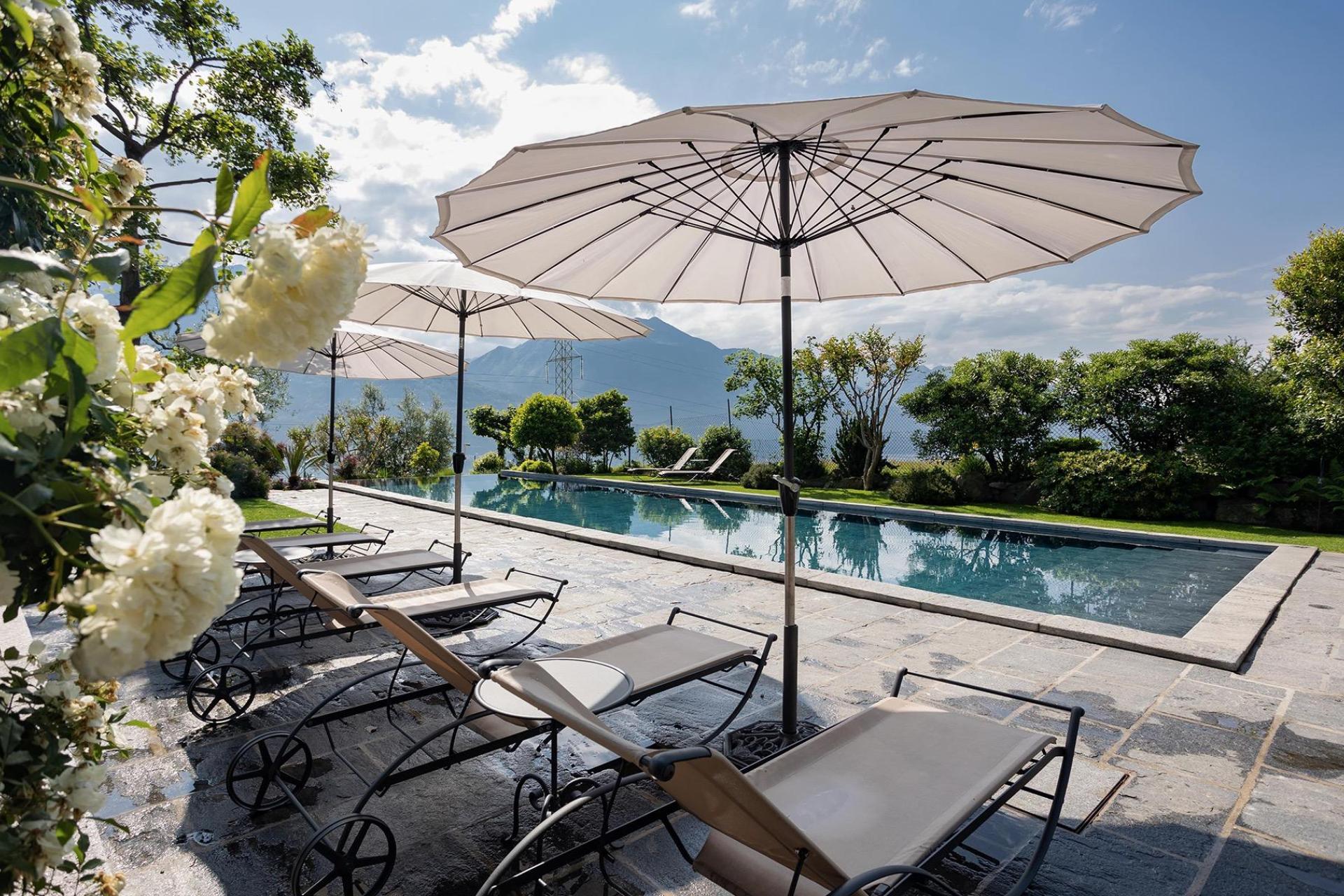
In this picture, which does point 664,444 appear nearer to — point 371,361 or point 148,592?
point 371,361

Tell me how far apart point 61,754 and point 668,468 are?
2175cm

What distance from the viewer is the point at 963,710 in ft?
12.1

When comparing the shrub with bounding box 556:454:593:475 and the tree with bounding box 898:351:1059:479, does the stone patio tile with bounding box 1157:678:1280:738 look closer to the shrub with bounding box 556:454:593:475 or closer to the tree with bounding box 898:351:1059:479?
the tree with bounding box 898:351:1059:479

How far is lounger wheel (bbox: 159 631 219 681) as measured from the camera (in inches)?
155

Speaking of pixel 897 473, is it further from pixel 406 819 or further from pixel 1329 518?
pixel 406 819

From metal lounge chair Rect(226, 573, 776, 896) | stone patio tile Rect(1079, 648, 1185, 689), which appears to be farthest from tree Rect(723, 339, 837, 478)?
metal lounge chair Rect(226, 573, 776, 896)

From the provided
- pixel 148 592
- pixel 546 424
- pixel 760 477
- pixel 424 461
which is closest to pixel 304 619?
pixel 148 592

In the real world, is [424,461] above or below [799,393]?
below

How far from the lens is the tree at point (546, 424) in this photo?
22.4 m

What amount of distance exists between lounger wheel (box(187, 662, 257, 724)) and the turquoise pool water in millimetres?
6510

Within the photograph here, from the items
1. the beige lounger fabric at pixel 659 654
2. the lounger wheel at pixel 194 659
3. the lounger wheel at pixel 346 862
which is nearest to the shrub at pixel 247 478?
the lounger wheel at pixel 194 659

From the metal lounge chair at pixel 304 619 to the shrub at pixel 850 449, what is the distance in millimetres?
13599

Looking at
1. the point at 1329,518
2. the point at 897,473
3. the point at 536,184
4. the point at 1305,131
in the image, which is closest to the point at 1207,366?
the point at 1329,518

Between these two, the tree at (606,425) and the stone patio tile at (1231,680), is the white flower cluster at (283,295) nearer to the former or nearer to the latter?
the stone patio tile at (1231,680)
